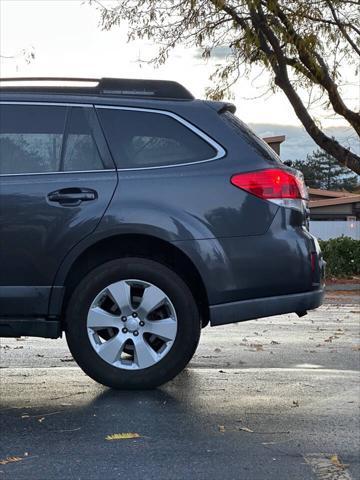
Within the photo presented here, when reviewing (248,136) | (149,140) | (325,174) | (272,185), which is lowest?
(325,174)

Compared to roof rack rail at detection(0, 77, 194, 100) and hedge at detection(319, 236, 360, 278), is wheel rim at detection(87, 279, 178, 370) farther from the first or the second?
hedge at detection(319, 236, 360, 278)

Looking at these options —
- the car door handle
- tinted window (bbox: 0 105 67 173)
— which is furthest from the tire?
tinted window (bbox: 0 105 67 173)

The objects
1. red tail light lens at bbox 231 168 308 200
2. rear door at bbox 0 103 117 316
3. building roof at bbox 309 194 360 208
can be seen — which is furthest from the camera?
building roof at bbox 309 194 360 208

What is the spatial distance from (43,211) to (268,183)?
145cm

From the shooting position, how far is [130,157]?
192 inches

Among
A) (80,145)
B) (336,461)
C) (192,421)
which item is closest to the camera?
(336,461)

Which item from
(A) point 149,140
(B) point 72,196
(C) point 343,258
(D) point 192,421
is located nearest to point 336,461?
(D) point 192,421

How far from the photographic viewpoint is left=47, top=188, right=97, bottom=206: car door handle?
4.71m

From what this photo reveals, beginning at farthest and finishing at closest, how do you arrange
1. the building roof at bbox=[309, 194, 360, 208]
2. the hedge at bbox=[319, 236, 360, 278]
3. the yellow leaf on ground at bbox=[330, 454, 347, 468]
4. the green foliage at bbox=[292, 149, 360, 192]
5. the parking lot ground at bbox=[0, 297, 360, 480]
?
the green foliage at bbox=[292, 149, 360, 192] < the building roof at bbox=[309, 194, 360, 208] < the hedge at bbox=[319, 236, 360, 278] < the yellow leaf on ground at bbox=[330, 454, 347, 468] < the parking lot ground at bbox=[0, 297, 360, 480]

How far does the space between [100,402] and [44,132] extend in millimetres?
1799

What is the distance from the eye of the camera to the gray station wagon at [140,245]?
4.69 meters

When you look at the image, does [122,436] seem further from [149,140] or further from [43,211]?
[149,140]

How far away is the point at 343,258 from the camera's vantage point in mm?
20031

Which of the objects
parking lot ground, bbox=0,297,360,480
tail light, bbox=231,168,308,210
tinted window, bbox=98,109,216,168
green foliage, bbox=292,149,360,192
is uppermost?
tinted window, bbox=98,109,216,168
